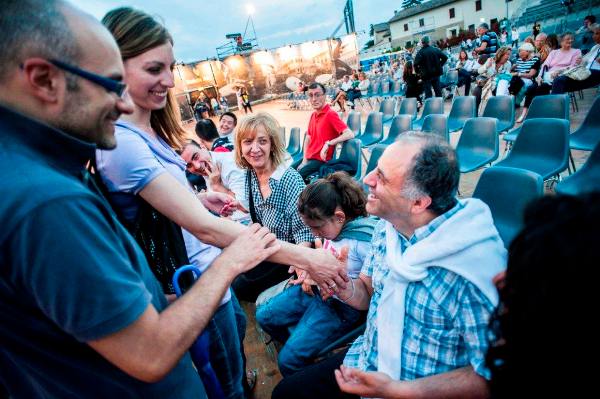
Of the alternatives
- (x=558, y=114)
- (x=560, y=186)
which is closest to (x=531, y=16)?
(x=558, y=114)

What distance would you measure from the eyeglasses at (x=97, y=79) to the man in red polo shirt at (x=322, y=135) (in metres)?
3.82

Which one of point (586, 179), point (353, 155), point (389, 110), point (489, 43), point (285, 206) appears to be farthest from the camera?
point (489, 43)

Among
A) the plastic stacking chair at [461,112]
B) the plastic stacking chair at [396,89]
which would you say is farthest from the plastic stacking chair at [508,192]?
the plastic stacking chair at [396,89]

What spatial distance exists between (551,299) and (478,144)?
13.8 feet

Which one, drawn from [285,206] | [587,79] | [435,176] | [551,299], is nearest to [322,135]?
[285,206]

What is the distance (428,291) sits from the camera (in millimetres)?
1203

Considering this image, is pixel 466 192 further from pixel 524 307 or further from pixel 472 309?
pixel 524 307

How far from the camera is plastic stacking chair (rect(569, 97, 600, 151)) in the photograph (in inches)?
144

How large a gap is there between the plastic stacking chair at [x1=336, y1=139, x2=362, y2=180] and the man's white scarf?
2.81 m

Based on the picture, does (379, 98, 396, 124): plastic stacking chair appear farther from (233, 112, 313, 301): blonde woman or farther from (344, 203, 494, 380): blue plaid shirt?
(344, 203, 494, 380): blue plaid shirt

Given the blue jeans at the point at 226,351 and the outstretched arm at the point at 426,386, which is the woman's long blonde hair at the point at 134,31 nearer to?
the blue jeans at the point at 226,351

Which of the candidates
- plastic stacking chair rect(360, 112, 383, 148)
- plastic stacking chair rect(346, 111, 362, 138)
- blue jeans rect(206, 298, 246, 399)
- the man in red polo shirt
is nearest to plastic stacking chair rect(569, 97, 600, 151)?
the man in red polo shirt

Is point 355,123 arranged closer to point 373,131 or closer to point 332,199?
point 373,131

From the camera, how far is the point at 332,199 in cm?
193
